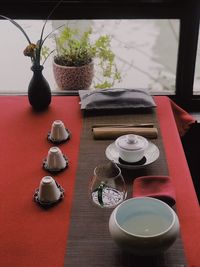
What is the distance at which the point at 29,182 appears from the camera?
55.4 inches

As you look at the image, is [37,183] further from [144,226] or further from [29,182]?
[144,226]

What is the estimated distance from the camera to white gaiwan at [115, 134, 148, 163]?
4.70 feet

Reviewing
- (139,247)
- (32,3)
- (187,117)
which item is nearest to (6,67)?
(32,3)

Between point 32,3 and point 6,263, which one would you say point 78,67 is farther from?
point 6,263

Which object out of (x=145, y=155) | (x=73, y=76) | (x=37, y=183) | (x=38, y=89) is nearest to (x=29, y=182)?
(x=37, y=183)

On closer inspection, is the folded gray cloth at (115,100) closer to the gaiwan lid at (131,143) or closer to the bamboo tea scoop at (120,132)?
the bamboo tea scoop at (120,132)

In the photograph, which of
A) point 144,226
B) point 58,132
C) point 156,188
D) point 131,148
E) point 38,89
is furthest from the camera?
point 38,89

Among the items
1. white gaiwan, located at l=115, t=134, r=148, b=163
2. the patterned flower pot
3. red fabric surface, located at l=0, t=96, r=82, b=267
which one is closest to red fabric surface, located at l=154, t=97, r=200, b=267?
white gaiwan, located at l=115, t=134, r=148, b=163

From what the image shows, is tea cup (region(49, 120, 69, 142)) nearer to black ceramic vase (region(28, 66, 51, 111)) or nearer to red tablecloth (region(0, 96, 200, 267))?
red tablecloth (region(0, 96, 200, 267))

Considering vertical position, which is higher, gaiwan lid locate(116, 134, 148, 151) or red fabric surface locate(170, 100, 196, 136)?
gaiwan lid locate(116, 134, 148, 151)

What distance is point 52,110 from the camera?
1862 mm

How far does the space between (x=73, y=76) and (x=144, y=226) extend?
1264 millimetres

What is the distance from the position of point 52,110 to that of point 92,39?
0.59 meters

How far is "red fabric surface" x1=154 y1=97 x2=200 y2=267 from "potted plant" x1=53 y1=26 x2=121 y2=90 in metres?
0.57
